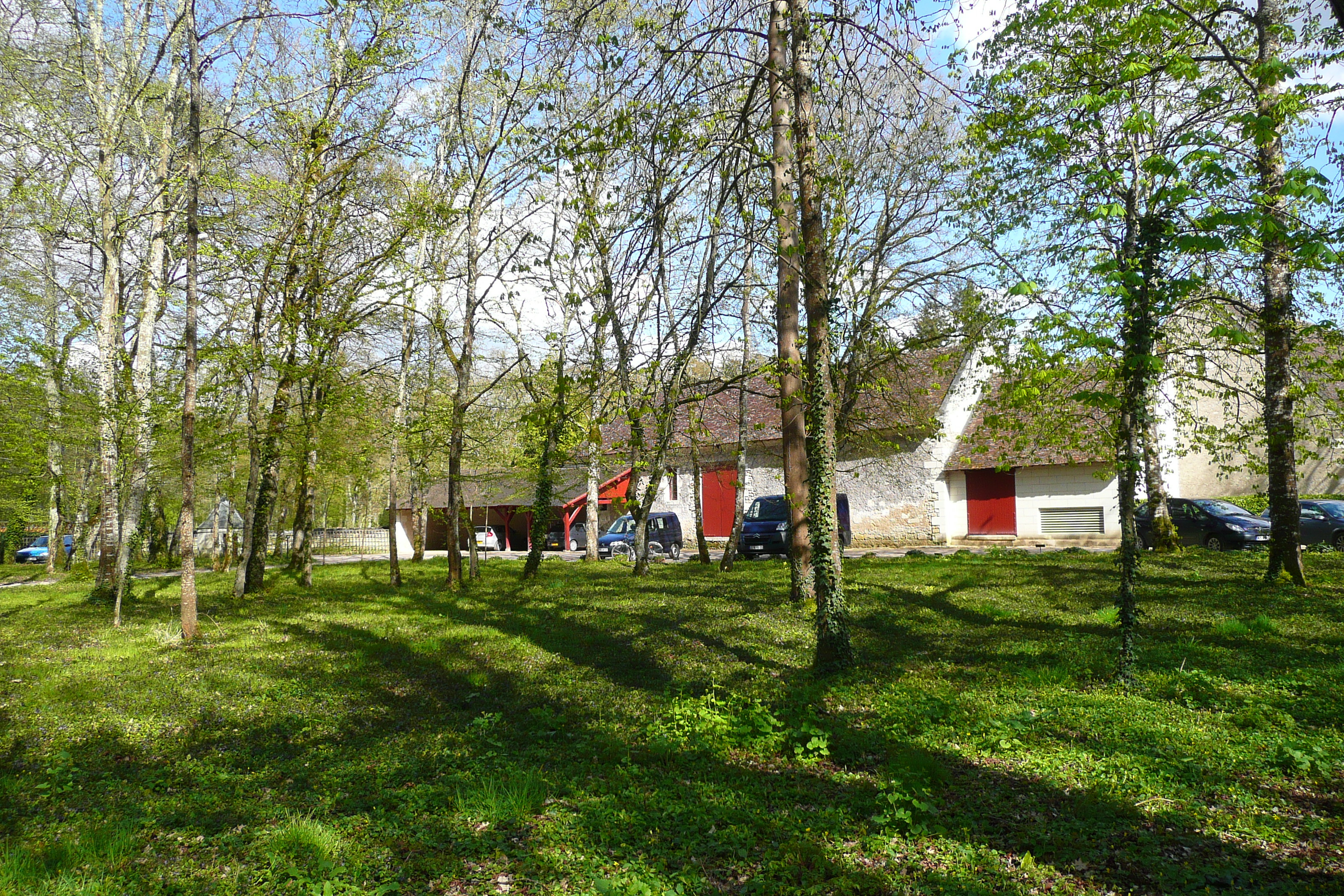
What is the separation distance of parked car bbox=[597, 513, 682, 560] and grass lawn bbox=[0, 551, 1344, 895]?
1537cm

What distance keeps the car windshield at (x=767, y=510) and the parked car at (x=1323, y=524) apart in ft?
41.7

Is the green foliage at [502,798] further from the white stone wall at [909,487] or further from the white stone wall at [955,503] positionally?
the white stone wall at [955,503]

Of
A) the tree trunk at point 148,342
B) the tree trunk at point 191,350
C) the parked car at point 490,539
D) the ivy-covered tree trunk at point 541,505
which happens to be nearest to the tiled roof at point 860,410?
the ivy-covered tree trunk at point 541,505

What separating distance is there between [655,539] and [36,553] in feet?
102

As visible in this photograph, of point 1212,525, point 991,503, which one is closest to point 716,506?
point 991,503

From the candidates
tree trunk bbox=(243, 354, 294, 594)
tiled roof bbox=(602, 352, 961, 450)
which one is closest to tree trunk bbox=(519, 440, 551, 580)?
tiled roof bbox=(602, 352, 961, 450)

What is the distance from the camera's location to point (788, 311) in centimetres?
1103

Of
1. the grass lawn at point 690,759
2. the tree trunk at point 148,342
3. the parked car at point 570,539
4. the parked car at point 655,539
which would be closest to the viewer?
the grass lawn at point 690,759

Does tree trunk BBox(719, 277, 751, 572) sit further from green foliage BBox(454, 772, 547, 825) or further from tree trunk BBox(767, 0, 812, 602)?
green foliage BBox(454, 772, 547, 825)

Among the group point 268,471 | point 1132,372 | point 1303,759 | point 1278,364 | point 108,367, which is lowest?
point 1303,759

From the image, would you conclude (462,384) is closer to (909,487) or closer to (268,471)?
(268,471)

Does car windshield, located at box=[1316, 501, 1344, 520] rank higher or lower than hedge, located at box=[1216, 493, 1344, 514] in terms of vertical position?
lower

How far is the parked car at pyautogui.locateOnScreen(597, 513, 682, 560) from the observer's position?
85.7ft

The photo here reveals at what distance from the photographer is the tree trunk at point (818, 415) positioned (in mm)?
7336
